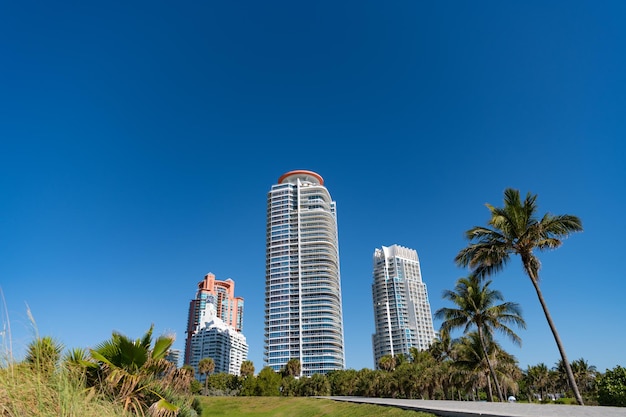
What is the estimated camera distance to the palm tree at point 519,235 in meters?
18.7

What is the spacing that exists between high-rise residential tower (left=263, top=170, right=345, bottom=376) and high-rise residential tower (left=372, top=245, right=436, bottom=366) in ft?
161

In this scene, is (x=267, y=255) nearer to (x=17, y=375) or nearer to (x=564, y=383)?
(x=564, y=383)

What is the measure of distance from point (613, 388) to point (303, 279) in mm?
109141

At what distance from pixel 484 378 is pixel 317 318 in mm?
92883

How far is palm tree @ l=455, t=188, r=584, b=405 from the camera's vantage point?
1867cm

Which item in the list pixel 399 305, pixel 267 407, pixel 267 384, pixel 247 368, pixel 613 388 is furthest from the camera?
pixel 399 305

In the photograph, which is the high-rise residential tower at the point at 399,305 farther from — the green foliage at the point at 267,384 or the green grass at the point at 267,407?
the green grass at the point at 267,407

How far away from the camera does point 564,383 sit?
73312 mm

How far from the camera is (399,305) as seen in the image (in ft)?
573

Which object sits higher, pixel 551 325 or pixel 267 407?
pixel 551 325

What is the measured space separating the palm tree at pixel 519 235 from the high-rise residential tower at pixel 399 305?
524ft

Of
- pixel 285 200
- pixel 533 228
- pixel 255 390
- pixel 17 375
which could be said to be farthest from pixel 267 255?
pixel 17 375

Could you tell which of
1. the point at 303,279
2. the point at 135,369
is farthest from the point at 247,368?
the point at 135,369

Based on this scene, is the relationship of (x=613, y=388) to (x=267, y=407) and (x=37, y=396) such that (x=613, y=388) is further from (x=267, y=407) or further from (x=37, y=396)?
(x=267, y=407)
